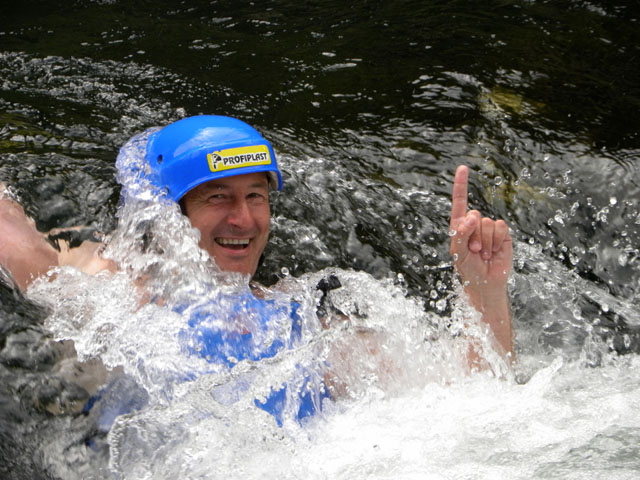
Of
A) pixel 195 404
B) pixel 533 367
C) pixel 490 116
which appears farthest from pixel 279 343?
pixel 490 116

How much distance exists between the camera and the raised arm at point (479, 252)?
3.65 metres

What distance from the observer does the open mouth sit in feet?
12.4

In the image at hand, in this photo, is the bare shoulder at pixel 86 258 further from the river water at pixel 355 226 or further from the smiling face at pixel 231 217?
the smiling face at pixel 231 217

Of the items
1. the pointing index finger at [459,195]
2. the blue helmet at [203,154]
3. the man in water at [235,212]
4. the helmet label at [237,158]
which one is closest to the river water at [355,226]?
the man in water at [235,212]

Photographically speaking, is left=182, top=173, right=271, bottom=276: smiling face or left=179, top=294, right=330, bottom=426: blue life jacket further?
left=182, top=173, right=271, bottom=276: smiling face

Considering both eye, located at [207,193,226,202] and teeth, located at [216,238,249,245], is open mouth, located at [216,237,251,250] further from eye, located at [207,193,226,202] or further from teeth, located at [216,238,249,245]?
eye, located at [207,193,226,202]

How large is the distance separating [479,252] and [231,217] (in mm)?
1140

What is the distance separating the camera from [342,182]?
16.3 feet

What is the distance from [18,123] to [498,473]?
3.68 meters

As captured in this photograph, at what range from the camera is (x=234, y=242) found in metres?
3.80

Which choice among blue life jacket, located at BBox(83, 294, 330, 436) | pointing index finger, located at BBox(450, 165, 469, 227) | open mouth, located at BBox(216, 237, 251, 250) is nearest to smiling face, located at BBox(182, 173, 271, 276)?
open mouth, located at BBox(216, 237, 251, 250)

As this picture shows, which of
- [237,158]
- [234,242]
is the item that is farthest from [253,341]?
[237,158]

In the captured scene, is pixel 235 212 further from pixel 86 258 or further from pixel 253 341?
pixel 86 258

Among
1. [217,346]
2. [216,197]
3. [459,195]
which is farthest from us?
[216,197]
